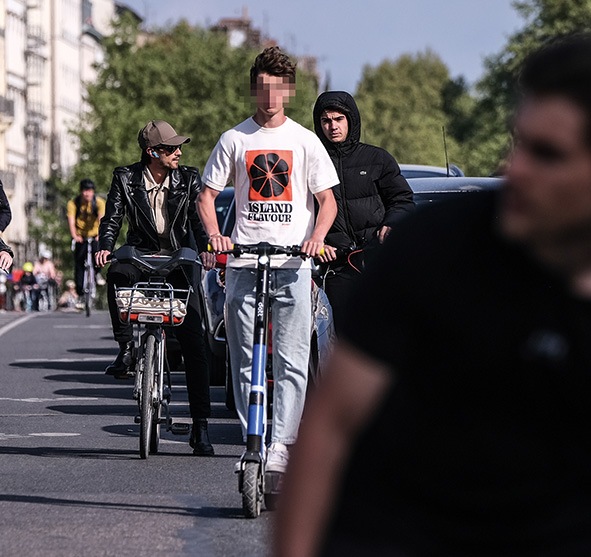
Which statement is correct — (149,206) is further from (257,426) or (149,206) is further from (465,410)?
(465,410)

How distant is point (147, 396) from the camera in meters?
9.22

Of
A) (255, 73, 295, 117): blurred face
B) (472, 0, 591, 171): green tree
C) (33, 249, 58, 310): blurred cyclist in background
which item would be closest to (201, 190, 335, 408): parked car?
(255, 73, 295, 117): blurred face

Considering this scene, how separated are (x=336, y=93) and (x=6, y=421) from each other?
12.3ft

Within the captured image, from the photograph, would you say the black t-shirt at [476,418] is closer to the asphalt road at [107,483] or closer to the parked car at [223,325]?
the asphalt road at [107,483]

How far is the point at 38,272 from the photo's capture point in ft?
188

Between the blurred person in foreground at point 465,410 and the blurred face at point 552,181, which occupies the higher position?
the blurred face at point 552,181

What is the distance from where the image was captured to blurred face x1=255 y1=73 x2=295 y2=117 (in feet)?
24.5

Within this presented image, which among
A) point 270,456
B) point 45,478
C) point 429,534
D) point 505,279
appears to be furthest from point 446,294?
point 45,478

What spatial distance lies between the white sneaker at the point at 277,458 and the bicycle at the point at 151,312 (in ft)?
6.87

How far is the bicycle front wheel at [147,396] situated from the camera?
9.22 m

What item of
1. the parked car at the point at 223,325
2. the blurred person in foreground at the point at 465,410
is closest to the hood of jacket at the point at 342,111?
the parked car at the point at 223,325

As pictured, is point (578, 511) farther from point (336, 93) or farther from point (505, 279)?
point (336, 93)

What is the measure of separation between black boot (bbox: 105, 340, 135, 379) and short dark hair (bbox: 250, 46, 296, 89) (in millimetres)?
3575

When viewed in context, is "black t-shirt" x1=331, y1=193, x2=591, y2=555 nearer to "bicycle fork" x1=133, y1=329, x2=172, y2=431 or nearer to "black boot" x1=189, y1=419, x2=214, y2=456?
"bicycle fork" x1=133, y1=329, x2=172, y2=431
